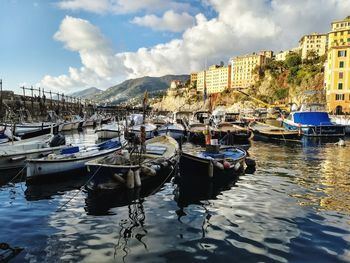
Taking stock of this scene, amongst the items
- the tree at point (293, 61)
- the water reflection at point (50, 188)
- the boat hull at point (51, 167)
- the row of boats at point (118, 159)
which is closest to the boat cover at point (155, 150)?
the row of boats at point (118, 159)

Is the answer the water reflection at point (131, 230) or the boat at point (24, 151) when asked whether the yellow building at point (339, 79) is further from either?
the water reflection at point (131, 230)

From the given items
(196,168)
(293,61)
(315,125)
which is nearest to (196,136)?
(315,125)

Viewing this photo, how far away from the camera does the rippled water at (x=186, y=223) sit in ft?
32.9

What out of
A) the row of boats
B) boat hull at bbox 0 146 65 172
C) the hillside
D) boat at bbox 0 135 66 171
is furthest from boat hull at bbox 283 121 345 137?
the hillside

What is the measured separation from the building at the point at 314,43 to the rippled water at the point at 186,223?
160009 millimetres

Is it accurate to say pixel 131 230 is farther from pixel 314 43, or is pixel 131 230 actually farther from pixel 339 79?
pixel 314 43

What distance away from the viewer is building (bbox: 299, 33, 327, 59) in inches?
6363

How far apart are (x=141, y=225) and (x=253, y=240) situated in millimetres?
4129

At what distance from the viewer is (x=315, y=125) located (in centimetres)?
4984

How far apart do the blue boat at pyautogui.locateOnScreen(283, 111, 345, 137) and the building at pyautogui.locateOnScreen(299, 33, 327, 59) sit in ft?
397

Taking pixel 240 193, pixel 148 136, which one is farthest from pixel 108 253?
pixel 148 136

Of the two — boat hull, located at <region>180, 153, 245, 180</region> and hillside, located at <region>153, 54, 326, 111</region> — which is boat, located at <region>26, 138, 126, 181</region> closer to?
boat hull, located at <region>180, 153, 245, 180</region>

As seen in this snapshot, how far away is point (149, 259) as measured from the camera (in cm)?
961

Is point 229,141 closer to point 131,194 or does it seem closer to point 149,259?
point 131,194
